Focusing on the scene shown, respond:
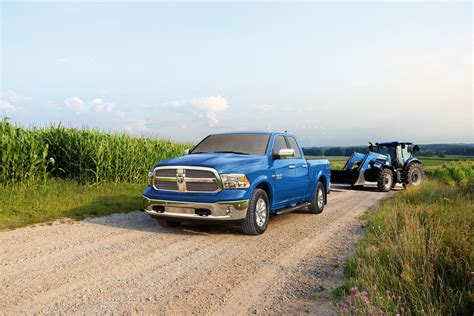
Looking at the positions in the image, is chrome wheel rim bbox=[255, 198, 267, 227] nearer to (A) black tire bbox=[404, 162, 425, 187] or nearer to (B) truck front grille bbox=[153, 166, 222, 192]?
(B) truck front grille bbox=[153, 166, 222, 192]

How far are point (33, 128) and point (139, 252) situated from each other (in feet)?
33.8

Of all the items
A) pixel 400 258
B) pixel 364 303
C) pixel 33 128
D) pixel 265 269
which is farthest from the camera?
pixel 33 128

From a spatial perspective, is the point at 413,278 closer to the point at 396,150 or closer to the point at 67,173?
the point at 67,173

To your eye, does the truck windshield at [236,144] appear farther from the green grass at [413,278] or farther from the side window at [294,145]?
the green grass at [413,278]

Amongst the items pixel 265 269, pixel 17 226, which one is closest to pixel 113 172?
pixel 17 226

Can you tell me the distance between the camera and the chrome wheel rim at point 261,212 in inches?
304

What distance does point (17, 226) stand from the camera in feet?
27.3

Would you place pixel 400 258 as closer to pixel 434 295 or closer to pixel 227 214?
pixel 434 295

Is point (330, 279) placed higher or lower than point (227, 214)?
lower

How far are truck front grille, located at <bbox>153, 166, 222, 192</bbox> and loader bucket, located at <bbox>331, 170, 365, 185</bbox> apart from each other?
13.0 metres

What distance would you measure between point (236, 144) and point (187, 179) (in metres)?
1.75

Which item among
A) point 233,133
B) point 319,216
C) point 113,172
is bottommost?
point 319,216

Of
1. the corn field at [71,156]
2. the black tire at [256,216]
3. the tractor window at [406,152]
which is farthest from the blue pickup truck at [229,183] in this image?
the tractor window at [406,152]

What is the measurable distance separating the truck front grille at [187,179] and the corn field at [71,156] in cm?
638
